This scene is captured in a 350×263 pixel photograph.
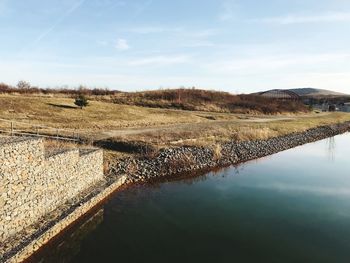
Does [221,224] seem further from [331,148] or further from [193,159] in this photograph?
[331,148]

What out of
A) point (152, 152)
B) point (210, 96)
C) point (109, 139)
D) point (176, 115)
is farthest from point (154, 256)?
point (210, 96)

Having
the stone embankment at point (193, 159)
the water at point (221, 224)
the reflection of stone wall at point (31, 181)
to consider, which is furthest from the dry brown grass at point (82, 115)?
the reflection of stone wall at point (31, 181)

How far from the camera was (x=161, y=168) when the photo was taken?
2897 centimetres

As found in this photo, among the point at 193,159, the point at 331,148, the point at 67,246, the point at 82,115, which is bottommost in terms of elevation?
the point at 67,246

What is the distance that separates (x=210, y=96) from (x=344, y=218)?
231ft

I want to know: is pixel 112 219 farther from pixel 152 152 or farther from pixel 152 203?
pixel 152 152

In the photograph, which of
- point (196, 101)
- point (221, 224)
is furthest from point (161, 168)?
point (196, 101)

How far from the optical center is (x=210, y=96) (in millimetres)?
90062

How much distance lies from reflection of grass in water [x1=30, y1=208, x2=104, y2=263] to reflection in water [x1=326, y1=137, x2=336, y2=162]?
29.7 meters

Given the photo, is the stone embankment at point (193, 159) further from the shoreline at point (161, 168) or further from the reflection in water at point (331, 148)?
the reflection in water at point (331, 148)

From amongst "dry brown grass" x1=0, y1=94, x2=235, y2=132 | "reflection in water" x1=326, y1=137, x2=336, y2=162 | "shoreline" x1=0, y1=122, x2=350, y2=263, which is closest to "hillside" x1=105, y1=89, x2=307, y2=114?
"dry brown grass" x1=0, y1=94, x2=235, y2=132

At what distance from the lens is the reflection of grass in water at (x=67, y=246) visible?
15.2 m

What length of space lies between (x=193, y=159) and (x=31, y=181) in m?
17.4

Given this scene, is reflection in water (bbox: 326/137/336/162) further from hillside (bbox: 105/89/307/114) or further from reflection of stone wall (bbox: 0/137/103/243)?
reflection of stone wall (bbox: 0/137/103/243)
